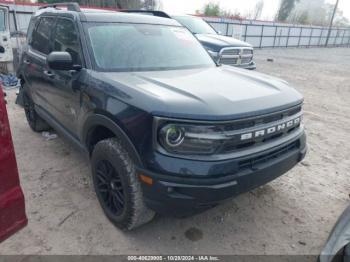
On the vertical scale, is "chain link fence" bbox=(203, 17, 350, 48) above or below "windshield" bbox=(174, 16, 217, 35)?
below

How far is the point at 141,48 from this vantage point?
3207 millimetres

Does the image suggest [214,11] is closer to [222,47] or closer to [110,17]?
[222,47]

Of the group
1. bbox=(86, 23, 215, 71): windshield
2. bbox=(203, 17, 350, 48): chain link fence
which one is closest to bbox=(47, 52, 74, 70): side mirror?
bbox=(86, 23, 215, 71): windshield

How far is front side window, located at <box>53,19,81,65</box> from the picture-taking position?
309 cm

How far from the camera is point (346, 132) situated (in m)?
5.70

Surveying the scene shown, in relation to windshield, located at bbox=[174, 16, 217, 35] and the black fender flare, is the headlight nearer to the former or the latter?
the black fender flare

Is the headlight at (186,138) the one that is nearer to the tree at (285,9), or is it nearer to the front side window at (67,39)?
the front side window at (67,39)

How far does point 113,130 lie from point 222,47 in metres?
6.47

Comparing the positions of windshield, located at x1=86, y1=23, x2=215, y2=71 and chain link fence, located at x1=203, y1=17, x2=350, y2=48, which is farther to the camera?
chain link fence, located at x1=203, y1=17, x2=350, y2=48

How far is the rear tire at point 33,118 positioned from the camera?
4.81m

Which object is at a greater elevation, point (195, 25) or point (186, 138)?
point (195, 25)

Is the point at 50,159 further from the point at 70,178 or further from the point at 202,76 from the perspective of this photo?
the point at 202,76

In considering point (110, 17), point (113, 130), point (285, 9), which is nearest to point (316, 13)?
point (285, 9)

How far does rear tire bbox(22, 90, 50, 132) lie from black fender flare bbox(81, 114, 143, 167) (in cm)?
228
